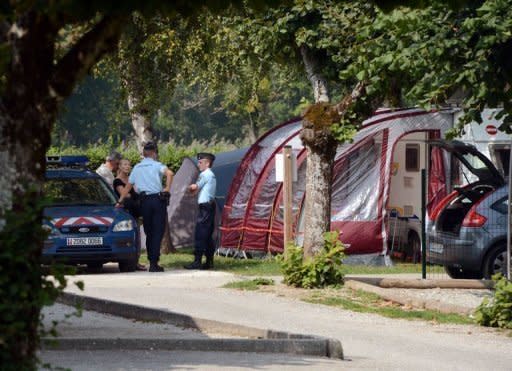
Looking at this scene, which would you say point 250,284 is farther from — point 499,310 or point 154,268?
point 499,310

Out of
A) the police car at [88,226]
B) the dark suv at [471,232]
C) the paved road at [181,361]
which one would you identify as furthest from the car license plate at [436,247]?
the paved road at [181,361]

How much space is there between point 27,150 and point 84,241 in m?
13.2

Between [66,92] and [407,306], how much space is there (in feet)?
31.2

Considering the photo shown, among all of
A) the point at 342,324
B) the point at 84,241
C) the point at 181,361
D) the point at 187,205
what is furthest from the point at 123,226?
the point at 181,361

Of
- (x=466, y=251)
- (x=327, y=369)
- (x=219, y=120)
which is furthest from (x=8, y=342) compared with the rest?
(x=219, y=120)

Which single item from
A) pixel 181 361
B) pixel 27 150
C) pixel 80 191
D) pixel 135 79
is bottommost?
pixel 181 361

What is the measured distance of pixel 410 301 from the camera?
1609 centimetres

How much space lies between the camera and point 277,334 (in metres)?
12.0

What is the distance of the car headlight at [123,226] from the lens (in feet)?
66.8

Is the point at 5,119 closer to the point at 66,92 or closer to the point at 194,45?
the point at 66,92

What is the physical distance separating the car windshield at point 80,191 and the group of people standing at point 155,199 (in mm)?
238

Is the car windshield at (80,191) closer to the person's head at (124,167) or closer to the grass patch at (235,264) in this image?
the person's head at (124,167)

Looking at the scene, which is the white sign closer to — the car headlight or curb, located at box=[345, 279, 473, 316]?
curb, located at box=[345, 279, 473, 316]

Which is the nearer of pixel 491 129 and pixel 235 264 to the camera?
pixel 235 264
